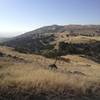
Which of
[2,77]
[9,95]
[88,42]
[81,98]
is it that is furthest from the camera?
[88,42]

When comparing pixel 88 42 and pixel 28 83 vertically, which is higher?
pixel 28 83

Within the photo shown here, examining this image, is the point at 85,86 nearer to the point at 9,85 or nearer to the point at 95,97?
the point at 95,97

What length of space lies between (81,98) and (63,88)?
30.5 inches

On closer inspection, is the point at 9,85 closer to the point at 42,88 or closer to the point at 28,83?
the point at 28,83

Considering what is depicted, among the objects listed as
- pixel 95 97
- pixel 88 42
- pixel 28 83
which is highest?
pixel 28 83

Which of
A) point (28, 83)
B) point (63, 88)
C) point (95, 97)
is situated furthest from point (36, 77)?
point (95, 97)

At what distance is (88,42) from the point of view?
9888cm

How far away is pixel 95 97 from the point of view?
290 inches

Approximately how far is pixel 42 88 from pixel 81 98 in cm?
141

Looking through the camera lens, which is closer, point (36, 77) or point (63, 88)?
point (63, 88)

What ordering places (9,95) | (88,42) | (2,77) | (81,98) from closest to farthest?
(9,95), (81,98), (2,77), (88,42)

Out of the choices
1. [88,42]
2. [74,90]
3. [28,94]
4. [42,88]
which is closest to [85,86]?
[74,90]

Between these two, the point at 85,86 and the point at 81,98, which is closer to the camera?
the point at 81,98

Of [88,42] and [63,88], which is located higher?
[63,88]
